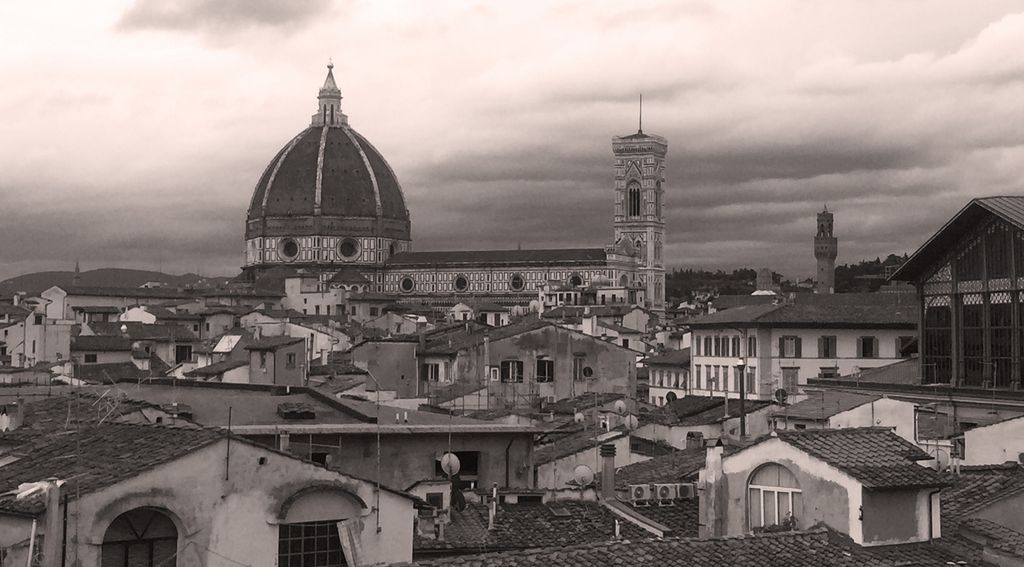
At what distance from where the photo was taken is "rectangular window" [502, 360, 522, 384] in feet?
149

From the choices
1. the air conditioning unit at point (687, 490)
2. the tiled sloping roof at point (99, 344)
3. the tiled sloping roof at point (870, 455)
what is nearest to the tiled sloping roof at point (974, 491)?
the tiled sloping roof at point (870, 455)

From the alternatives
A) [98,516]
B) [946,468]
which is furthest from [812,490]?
[98,516]

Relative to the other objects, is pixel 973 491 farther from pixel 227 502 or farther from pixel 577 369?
pixel 577 369

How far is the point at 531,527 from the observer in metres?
16.4

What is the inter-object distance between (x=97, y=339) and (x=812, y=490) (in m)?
54.0

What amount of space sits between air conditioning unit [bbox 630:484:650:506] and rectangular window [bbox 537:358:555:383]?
2728 centimetres

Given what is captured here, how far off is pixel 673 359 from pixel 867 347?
1167 centimetres

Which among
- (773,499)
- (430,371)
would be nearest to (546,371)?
(430,371)

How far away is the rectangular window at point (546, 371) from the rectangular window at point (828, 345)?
1141 cm

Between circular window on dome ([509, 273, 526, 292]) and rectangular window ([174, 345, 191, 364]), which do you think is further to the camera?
circular window on dome ([509, 273, 526, 292])

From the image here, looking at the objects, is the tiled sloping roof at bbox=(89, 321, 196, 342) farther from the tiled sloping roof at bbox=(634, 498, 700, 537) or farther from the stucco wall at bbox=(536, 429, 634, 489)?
the tiled sloping roof at bbox=(634, 498, 700, 537)

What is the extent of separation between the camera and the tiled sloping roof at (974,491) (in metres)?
14.4

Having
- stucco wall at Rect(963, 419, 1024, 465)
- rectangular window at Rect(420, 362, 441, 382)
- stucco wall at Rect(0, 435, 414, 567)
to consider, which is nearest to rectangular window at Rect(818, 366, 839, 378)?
rectangular window at Rect(420, 362, 441, 382)

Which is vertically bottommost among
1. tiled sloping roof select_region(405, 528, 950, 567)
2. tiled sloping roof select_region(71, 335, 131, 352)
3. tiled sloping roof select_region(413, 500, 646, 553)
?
tiled sloping roof select_region(413, 500, 646, 553)
